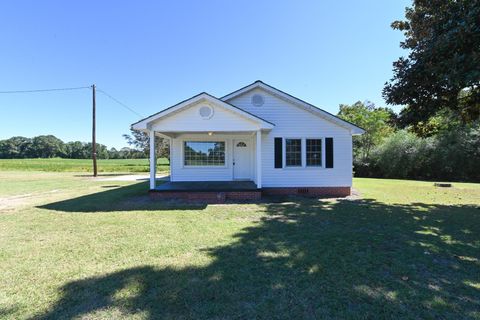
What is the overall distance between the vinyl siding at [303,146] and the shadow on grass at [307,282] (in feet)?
19.6

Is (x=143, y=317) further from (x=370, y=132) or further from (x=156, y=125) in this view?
(x=370, y=132)

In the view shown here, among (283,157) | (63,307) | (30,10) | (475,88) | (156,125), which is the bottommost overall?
(63,307)

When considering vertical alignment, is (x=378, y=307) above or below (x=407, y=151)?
below

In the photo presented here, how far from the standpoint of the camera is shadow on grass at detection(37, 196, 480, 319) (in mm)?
2848

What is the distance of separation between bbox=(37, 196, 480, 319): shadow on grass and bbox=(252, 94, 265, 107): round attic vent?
7.58 meters

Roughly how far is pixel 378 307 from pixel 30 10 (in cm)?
1878

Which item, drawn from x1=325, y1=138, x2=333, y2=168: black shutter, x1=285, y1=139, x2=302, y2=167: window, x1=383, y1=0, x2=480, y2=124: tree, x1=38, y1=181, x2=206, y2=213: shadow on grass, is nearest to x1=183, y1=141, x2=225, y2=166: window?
x1=285, y1=139, x2=302, y2=167: window

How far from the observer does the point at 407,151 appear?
23.9 metres

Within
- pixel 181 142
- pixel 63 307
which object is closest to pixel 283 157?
pixel 181 142

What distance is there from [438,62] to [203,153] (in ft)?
Answer: 32.2

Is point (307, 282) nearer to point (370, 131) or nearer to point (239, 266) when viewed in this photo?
point (239, 266)

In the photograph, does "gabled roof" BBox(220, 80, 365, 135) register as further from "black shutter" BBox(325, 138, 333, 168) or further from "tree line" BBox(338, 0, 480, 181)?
"tree line" BBox(338, 0, 480, 181)

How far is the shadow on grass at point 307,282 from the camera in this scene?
2848 mm

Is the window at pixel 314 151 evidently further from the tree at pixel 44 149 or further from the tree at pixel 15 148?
the tree at pixel 15 148
